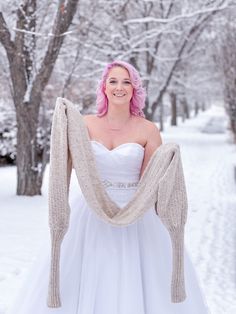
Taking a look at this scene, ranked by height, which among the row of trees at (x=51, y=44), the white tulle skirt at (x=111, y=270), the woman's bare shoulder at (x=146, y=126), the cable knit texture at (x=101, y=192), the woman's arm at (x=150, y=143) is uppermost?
the row of trees at (x=51, y=44)

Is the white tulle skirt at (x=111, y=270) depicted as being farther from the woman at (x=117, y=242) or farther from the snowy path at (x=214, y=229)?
the snowy path at (x=214, y=229)

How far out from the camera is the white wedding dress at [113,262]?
2820 mm

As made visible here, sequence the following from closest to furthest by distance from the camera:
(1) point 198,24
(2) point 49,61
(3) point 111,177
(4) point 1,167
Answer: (3) point 111,177, (2) point 49,61, (1) point 198,24, (4) point 1,167

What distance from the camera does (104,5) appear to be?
13.1 metres

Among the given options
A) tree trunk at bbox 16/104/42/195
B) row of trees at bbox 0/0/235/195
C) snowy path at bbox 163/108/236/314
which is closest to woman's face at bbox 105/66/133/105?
snowy path at bbox 163/108/236/314

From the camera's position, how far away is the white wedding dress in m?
2.82

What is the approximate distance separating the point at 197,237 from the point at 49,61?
3.93m

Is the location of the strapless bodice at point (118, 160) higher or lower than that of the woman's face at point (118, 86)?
lower

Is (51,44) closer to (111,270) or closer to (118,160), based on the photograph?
(118,160)

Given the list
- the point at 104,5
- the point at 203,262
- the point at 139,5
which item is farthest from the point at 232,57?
the point at 203,262

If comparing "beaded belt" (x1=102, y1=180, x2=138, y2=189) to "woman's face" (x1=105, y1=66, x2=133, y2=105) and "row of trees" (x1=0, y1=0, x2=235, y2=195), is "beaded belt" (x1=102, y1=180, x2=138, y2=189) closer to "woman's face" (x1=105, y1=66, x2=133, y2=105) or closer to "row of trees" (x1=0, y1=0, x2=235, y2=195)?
"woman's face" (x1=105, y1=66, x2=133, y2=105)

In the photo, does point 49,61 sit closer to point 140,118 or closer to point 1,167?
point 140,118

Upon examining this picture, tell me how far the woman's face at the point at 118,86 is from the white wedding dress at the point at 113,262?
287 millimetres

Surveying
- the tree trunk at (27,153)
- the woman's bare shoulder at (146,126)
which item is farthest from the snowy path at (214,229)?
the tree trunk at (27,153)
